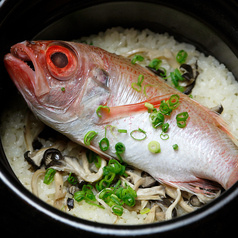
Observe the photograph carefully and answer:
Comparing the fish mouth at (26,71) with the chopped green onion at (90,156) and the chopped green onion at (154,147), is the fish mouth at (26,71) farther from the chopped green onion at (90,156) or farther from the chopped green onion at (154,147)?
the chopped green onion at (154,147)

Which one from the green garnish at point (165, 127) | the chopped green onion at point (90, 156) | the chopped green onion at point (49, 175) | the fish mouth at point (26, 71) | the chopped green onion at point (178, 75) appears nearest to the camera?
the fish mouth at point (26, 71)

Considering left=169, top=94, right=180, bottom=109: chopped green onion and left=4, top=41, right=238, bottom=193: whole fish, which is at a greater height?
left=169, top=94, right=180, bottom=109: chopped green onion

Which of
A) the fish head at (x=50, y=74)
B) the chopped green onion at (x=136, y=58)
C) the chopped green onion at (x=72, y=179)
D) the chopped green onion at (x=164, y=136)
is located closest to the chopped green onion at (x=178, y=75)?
the chopped green onion at (x=136, y=58)

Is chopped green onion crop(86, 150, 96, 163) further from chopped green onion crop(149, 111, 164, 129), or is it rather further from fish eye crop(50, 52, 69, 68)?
fish eye crop(50, 52, 69, 68)

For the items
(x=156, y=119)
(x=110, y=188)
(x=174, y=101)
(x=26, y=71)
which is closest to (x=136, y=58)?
(x=174, y=101)

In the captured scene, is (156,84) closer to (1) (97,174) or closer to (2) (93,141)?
(2) (93,141)

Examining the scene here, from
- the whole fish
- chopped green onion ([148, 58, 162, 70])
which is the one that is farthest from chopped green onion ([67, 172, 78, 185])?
chopped green onion ([148, 58, 162, 70])

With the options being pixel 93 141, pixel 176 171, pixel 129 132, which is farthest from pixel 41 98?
pixel 176 171
